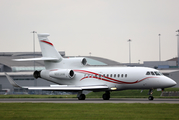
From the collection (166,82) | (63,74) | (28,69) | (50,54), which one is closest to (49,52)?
(50,54)

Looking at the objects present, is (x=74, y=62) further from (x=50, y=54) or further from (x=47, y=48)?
(x=47, y=48)

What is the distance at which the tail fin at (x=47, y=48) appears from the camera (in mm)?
49250

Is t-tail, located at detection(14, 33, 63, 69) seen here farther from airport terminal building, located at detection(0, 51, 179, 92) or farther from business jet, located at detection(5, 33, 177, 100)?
airport terminal building, located at detection(0, 51, 179, 92)

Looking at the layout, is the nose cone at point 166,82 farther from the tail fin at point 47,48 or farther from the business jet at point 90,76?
the tail fin at point 47,48

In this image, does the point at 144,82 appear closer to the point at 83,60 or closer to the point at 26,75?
the point at 83,60

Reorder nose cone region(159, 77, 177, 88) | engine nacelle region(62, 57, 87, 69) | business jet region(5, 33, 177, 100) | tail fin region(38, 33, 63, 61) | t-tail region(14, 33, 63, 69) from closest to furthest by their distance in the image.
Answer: nose cone region(159, 77, 177, 88)
business jet region(5, 33, 177, 100)
engine nacelle region(62, 57, 87, 69)
t-tail region(14, 33, 63, 69)
tail fin region(38, 33, 63, 61)

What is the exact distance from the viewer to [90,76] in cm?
4575

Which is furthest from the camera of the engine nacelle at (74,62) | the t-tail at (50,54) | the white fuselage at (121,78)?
the t-tail at (50,54)

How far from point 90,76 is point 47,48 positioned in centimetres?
785

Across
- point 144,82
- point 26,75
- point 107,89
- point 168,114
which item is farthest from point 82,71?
point 26,75

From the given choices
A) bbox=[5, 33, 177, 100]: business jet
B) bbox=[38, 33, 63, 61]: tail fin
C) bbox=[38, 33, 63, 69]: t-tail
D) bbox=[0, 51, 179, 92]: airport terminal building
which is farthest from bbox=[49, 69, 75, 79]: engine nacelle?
bbox=[0, 51, 179, 92]: airport terminal building

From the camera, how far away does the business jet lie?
134ft

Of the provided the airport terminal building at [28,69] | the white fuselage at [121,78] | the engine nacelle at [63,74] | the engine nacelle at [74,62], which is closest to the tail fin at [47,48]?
the engine nacelle at [74,62]

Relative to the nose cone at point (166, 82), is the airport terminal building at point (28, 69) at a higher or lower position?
higher
